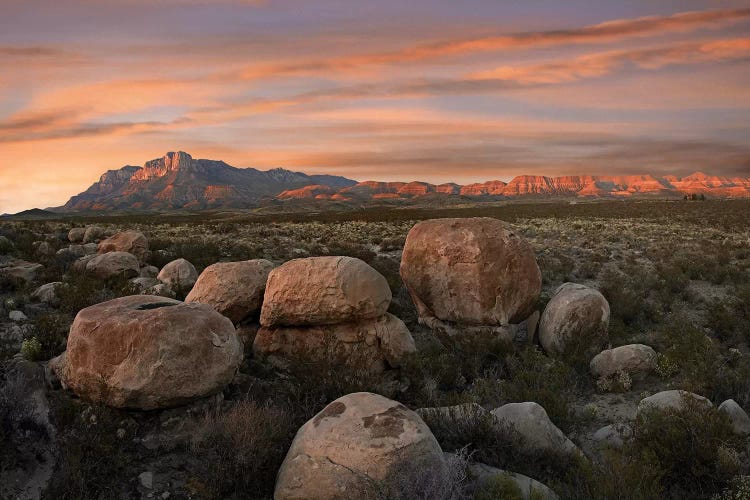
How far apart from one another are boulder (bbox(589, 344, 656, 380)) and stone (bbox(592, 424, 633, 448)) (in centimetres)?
213

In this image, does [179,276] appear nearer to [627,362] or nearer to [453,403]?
[453,403]

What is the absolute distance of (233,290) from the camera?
1016cm

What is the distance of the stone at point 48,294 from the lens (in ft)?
41.6

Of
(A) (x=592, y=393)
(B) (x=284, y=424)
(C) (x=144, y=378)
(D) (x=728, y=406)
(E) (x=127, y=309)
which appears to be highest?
(E) (x=127, y=309)

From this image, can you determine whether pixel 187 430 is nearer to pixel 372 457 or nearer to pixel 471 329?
pixel 372 457

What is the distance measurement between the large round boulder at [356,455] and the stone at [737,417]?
4.23 meters

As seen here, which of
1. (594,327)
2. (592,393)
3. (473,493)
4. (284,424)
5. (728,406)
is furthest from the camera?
(594,327)

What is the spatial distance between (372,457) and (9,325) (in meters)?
9.79

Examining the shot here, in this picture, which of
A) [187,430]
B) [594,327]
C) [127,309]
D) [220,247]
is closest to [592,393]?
[594,327]

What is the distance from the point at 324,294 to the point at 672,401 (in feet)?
19.2

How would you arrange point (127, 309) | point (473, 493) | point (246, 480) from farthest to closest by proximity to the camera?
1. point (127, 309)
2. point (246, 480)
3. point (473, 493)

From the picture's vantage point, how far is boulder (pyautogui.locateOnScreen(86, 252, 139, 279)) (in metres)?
15.6

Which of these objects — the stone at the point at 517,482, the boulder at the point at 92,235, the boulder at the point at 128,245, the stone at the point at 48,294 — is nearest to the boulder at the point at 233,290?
the stone at the point at 48,294

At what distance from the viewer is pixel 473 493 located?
4.84 metres
